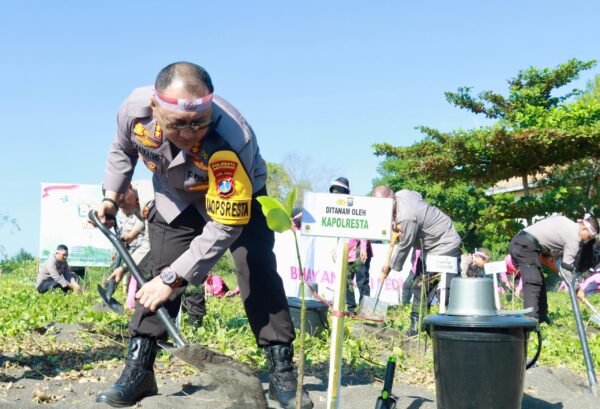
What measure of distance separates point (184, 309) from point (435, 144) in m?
16.1

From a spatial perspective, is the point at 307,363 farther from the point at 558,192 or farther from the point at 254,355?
the point at 558,192

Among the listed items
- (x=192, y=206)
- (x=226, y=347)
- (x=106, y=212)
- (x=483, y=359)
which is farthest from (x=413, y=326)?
(x=106, y=212)

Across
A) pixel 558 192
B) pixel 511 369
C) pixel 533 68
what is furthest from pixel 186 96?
pixel 533 68

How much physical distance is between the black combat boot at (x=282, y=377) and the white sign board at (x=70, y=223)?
12.9 meters

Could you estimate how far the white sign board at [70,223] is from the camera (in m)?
15.6

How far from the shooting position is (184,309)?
22.0 ft

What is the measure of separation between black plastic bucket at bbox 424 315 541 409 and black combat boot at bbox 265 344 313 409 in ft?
2.40

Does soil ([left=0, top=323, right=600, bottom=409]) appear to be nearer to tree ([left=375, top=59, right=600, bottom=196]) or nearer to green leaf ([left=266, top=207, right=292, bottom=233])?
green leaf ([left=266, top=207, right=292, bottom=233])

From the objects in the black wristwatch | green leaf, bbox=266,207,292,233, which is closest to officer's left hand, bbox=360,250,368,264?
the black wristwatch

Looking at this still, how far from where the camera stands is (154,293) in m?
3.01

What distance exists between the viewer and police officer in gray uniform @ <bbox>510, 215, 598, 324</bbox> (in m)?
7.17

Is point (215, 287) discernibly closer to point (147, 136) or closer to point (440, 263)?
point (440, 263)

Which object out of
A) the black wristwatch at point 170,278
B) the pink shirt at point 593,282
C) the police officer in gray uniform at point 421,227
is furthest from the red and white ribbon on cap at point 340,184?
the pink shirt at point 593,282

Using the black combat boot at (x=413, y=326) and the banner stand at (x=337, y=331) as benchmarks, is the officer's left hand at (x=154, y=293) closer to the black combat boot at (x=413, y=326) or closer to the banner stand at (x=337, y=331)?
the banner stand at (x=337, y=331)
